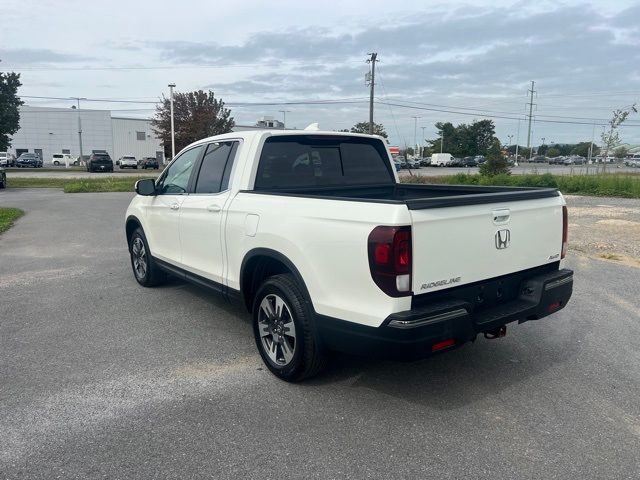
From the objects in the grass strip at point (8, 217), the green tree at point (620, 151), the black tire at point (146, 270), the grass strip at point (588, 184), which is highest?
the green tree at point (620, 151)

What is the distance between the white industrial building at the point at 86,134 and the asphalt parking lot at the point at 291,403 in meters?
82.3

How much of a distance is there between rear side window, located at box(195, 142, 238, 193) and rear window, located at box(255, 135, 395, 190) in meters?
0.38

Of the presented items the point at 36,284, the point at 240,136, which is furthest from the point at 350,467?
the point at 36,284

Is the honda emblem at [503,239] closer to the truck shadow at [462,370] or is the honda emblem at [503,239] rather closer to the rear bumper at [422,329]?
the rear bumper at [422,329]

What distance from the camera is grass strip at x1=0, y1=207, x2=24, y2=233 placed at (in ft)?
41.0

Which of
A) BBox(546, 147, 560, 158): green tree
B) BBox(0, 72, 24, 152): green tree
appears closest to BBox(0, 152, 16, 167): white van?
BBox(0, 72, 24, 152): green tree

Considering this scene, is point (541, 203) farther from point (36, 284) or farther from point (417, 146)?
point (417, 146)

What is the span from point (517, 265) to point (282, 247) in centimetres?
173

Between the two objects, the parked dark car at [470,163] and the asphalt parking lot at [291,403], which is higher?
the parked dark car at [470,163]

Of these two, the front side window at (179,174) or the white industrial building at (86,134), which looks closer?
the front side window at (179,174)

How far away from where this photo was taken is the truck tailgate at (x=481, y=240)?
10.5ft

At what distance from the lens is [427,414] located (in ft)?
11.6

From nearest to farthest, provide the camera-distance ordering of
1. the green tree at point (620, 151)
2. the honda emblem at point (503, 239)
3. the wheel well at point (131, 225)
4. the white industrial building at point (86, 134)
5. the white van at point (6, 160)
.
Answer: the honda emblem at point (503, 239) < the wheel well at point (131, 225) < the green tree at point (620, 151) < the white van at point (6, 160) < the white industrial building at point (86, 134)

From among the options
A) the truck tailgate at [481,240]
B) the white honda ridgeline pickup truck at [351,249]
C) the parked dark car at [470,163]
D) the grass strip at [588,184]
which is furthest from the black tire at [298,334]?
the parked dark car at [470,163]
